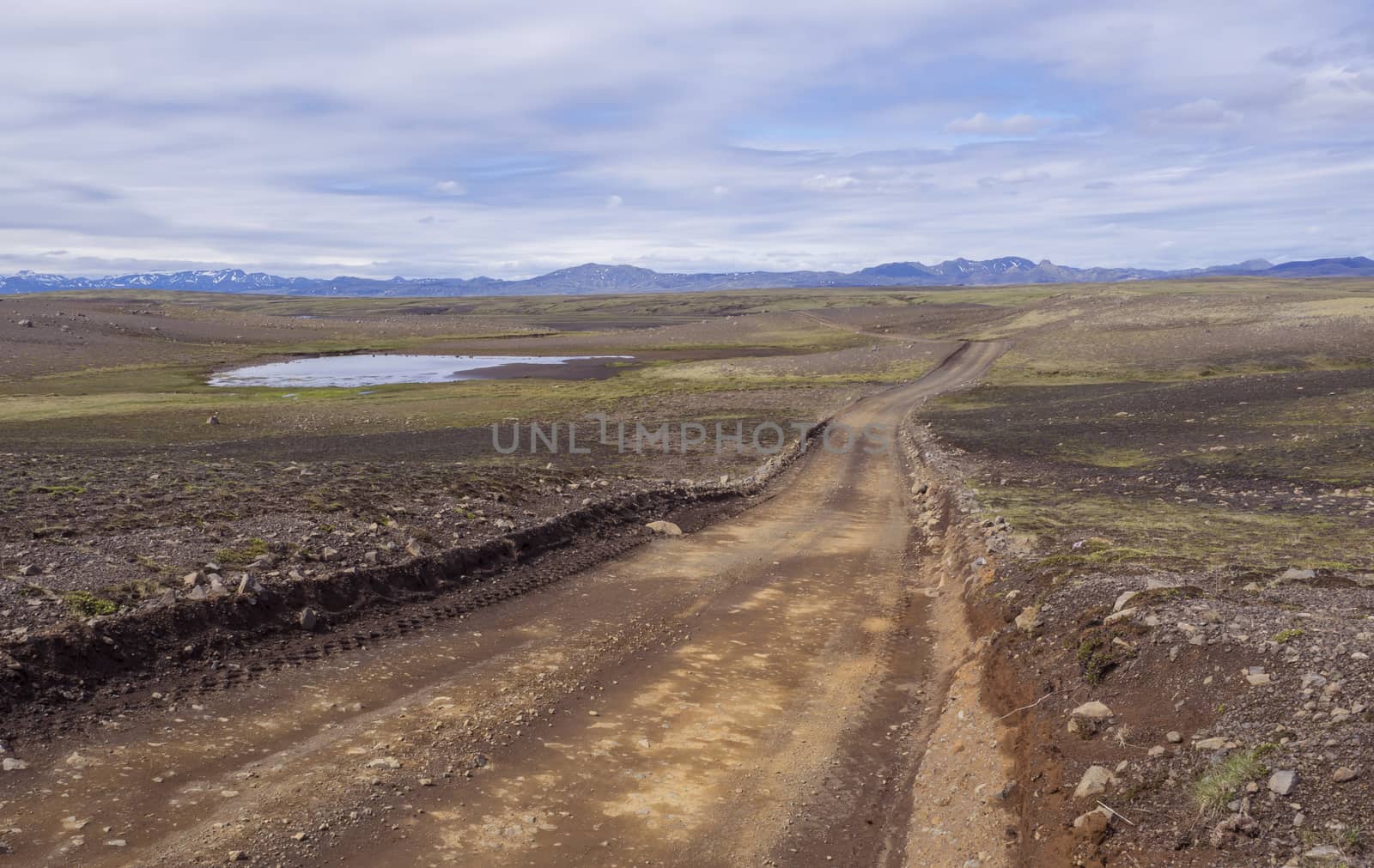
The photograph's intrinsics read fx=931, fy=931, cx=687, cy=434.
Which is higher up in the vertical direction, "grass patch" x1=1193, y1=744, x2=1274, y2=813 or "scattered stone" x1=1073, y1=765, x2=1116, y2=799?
"grass patch" x1=1193, y1=744, x2=1274, y2=813

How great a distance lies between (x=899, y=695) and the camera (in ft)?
45.7

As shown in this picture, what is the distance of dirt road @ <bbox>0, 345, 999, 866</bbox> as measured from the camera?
9312 mm

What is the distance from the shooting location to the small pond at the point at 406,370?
273 ft

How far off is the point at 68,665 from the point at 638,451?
29.4 metres

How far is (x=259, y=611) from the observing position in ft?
48.2

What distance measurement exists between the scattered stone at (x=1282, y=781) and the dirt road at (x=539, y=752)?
3.49 metres

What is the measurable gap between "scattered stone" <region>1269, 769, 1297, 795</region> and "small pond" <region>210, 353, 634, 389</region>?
77.5m

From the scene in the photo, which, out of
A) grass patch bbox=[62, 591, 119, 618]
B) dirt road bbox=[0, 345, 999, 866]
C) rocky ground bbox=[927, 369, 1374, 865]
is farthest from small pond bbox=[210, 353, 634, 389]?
dirt road bbox=[0, 345, 999, 866]

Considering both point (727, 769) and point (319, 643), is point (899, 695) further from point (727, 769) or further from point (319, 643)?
point (319, 643)

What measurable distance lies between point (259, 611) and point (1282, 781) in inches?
538

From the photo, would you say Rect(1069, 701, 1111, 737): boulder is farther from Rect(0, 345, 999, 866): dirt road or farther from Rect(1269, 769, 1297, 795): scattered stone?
Rect(1269, 769, 1297, 795): scattered stone

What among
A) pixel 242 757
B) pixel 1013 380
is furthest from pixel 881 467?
pixel 1013 380

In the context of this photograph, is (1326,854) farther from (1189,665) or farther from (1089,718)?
(1189,665)

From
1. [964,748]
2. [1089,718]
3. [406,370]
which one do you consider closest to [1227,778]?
[1089,718]
